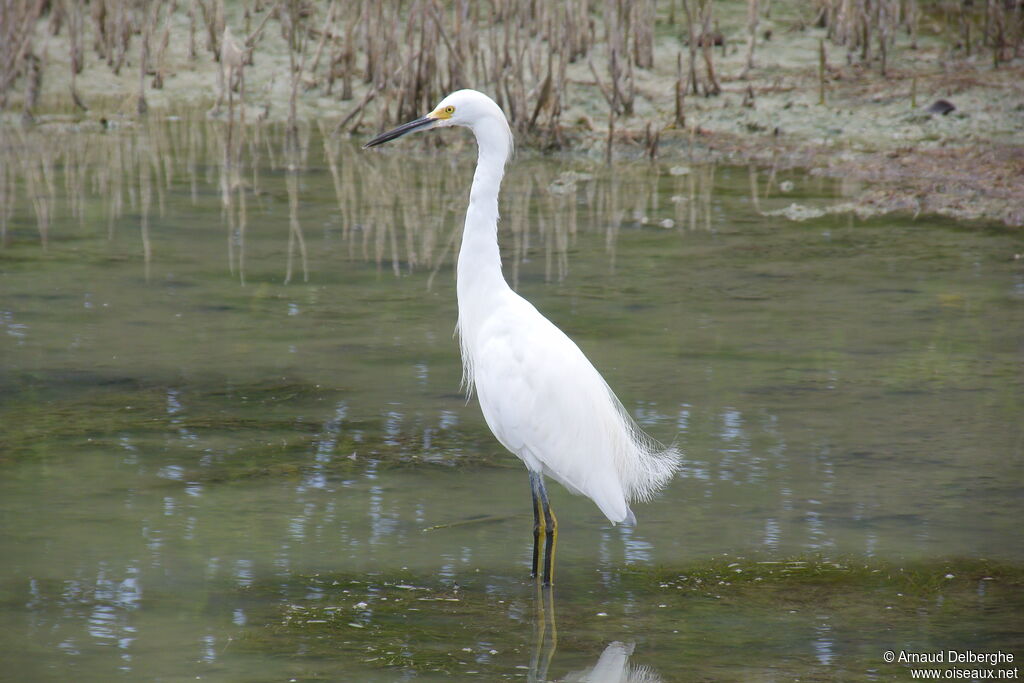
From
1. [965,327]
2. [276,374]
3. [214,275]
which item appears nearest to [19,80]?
[214,275]

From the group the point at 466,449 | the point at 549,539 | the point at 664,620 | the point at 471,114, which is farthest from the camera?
the point at 466,449

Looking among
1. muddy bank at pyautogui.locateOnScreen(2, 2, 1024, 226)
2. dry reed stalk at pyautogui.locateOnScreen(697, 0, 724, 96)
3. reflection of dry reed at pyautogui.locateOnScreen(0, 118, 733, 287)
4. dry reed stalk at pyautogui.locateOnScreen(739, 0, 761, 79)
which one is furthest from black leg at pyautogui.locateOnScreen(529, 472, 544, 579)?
dry reed stalk at pyautogui.locateOnScreen(739, 0, 761, 79)

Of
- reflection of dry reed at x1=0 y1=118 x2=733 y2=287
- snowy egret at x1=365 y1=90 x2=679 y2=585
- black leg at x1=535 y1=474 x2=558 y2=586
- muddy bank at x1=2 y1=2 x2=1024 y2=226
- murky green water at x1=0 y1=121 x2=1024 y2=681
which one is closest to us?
murky green water at x1=0 y1=121 x2=1024 y2=681

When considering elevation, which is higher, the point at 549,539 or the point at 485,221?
the point at 485,221

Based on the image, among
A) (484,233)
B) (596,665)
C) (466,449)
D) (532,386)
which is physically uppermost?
(484,233)

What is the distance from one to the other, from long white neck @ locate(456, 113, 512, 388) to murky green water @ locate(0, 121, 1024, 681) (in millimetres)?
626

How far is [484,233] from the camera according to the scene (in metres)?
3.69

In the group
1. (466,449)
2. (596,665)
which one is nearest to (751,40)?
(466,449)

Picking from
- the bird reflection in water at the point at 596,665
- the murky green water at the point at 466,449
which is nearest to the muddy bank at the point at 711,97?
the murky green water at the point at 466,449

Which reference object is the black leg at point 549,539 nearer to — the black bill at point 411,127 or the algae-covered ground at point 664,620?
the algae-covered ground at point 664,620

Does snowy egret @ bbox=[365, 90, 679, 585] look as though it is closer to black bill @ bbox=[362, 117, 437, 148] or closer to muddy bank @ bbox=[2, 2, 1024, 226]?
black bill @ bbox=[362, 117, 437, 148]

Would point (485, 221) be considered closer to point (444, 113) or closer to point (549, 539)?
point (444, 113)

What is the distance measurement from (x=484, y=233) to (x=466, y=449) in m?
0.90

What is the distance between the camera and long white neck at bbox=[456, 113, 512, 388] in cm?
365
